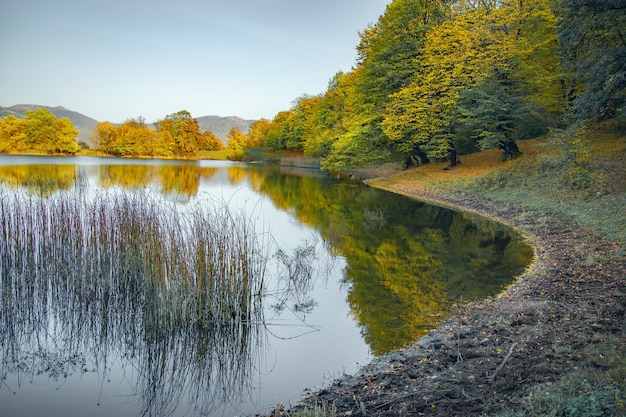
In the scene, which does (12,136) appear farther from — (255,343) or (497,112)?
(255,343)

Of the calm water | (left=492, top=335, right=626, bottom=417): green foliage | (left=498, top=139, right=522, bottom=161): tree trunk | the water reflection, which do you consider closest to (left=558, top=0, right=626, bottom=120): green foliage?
the water reflection

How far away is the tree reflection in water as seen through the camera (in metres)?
5.01

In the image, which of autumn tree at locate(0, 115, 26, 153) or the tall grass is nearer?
the tall grass

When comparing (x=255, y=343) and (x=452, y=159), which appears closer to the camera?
(x=255, y=343)

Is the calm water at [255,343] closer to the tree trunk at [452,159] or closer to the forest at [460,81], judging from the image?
the forest at [460,81]

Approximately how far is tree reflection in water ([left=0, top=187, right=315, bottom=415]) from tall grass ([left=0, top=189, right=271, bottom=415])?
0.05 ft

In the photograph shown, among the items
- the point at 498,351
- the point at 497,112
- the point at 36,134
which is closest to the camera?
the point at 498,351

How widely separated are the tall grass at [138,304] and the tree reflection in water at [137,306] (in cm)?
2

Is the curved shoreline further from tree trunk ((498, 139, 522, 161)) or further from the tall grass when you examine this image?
tree trunk ((498, 139, 522, 161))

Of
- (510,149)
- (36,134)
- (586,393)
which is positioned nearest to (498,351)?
(586,393)

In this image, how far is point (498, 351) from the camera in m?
4.69

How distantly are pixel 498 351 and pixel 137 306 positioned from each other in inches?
214

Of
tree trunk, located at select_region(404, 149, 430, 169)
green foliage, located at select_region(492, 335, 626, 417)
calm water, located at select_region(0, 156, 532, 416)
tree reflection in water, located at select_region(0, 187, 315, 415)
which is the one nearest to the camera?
green foliage, located at select_region(492, 335, 626, 417)

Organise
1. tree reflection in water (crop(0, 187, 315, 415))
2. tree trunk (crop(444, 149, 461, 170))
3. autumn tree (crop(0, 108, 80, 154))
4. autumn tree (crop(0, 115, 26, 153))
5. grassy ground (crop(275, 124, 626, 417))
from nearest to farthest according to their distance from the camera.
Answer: grassy ground (crop(275, 124, 626, 417)) < tree reflection in water (crop(0, 187, 315, 415)) < tree trunk (crop(444, 149, 461, 170)) < autumn tree (crop(0, 115, 26, 153)) < autumn tree (crop(0, 108, 80, 154))
